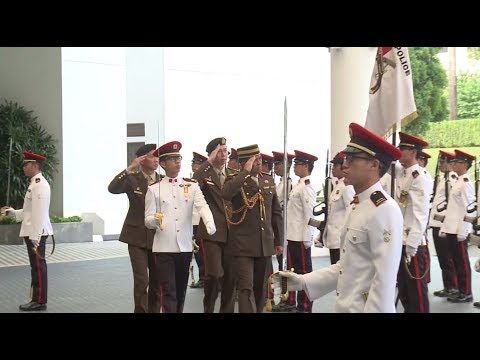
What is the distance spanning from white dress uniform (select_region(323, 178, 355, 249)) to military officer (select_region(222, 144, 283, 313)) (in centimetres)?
80

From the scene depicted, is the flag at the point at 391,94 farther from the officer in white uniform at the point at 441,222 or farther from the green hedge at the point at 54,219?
the green hedge at the point at 54,219

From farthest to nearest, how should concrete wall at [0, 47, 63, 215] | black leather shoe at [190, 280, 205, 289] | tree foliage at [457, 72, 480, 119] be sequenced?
tree foliage at [457, 72, 480, 119]
concrete wall at [0, 47, 63, 215]
black leather shoe at [190, 280, 205, 289]

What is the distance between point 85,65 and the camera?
15.8 meters

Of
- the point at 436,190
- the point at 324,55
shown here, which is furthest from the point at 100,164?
the point at 436,190

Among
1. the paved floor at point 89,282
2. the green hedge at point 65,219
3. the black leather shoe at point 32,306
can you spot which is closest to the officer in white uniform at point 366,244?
the paved floor at point 89,282

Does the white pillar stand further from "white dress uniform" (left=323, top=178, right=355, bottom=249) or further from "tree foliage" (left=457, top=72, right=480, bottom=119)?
"tree foliage" (left=457, top=72, right=480, bottom=119)

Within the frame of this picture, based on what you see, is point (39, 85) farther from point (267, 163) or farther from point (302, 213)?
point (302, 213)

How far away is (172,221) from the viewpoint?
569cm

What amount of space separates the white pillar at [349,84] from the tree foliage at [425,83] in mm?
9712

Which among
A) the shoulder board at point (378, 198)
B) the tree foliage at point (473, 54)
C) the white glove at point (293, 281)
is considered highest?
the tree foliage at point (473, 54)

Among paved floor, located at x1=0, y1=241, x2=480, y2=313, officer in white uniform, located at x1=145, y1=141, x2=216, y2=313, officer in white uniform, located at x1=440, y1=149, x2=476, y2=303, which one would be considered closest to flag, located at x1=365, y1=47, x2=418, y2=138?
officer in white uniform, located at x1=145, y1=141, x2=216, y2=313

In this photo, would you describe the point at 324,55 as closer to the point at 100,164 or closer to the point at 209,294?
the point at 100,164

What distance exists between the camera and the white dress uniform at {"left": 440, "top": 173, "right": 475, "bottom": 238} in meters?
8.16

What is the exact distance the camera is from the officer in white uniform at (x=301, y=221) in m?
7.33
